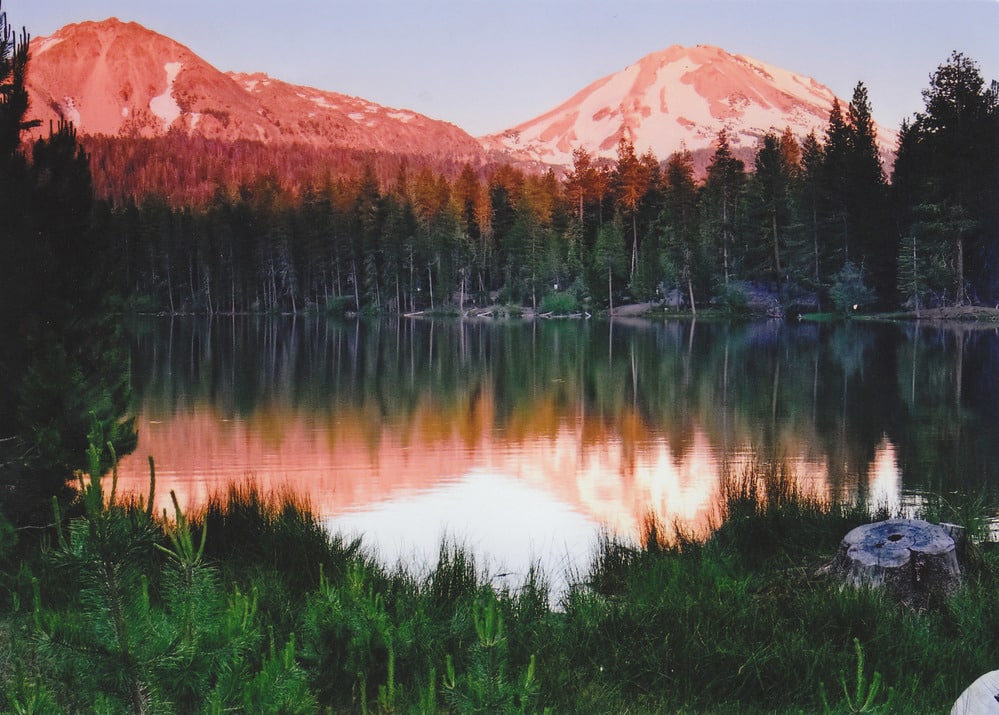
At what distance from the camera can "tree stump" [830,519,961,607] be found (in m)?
4.20

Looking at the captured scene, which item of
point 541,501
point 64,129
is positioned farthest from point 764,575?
point 64,129

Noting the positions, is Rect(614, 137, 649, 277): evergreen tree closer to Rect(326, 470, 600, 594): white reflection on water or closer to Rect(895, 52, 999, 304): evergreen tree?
Rect(895, 52, 999, 304): evergreen tree

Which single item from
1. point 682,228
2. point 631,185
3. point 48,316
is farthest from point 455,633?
point 631,185

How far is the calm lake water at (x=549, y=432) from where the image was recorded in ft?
27.1

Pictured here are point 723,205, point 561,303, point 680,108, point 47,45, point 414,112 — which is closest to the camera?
point 47,45

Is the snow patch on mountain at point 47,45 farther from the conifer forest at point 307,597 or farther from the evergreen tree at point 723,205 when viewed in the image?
the conifer forest at point 307,597

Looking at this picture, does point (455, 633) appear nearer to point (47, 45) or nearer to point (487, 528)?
point (487, 528)

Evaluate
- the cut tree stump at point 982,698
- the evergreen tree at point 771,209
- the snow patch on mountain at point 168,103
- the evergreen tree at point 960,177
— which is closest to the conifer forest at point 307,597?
the cut tree stump at point 982,698

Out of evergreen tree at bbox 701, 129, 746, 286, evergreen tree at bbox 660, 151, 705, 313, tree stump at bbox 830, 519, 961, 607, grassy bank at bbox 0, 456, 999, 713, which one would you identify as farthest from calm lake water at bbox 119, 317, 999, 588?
evergreen tree at bbox 701, 129, 746, 286

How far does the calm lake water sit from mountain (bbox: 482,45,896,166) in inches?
3969

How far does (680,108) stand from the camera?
157750 millimetres

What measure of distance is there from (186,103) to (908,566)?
106261 millimetres

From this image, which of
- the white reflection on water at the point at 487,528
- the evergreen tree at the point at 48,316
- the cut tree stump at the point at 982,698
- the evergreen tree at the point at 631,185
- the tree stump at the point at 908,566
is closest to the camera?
the cut tree stump at the point at 982,698

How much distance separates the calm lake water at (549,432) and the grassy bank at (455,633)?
4.45 ft
